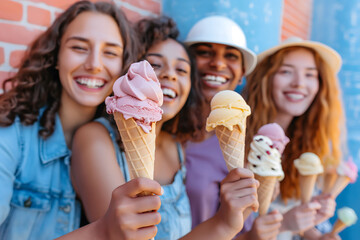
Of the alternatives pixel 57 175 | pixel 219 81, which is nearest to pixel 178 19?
pixel 219 81

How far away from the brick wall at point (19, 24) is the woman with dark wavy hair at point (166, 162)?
2.29ft

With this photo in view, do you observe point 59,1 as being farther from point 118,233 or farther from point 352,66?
point 352,66

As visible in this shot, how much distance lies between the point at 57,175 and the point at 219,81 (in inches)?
52.3

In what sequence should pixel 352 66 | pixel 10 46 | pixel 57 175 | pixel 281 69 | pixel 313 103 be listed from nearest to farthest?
pixel 57 175 < pixel 10 46 < pixel 281 69 < pixel 313 103 < pixel 352 66

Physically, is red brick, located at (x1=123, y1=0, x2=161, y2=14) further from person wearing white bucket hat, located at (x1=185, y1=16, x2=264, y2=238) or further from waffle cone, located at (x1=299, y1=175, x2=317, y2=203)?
waffle cone, located at (x1=299, y1=175, x2=317, y2=203)

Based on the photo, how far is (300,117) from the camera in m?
2.70

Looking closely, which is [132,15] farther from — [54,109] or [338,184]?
[338,184]

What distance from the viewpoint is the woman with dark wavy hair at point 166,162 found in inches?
49.8

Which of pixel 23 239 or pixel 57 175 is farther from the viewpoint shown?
pixel 57 175

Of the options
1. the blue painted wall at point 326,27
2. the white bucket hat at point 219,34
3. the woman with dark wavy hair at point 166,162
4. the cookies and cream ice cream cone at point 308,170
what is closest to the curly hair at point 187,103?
the woman with dark wavy hair at point 166,162

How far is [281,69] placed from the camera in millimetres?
2453

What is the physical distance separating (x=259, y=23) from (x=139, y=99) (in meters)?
2.07

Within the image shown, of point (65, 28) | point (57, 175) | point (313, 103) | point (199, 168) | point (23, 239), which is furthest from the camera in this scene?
point (313, 103)

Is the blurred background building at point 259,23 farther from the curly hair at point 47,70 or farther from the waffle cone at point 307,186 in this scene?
the waffle cone at point 307,186
